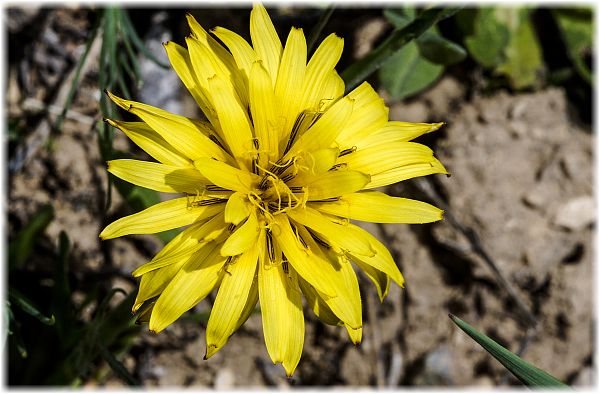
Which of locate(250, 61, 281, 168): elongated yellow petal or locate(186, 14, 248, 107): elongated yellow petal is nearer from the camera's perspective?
locate(250, 61, 281, 168): elongated yellow petal

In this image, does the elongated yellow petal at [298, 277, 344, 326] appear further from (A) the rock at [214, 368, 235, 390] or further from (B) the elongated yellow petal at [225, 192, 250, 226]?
(A) the rock at [214, 368, 235, 390]

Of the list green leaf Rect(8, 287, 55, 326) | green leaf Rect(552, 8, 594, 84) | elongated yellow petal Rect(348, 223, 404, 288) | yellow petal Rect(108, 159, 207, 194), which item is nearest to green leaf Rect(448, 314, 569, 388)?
elongated yellow petal Rect(348, 223, 404, 288)

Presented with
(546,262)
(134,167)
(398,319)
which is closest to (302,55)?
(134,167)

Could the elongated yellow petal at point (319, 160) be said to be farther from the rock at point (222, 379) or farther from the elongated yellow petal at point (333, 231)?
the rock at point (222, 379)

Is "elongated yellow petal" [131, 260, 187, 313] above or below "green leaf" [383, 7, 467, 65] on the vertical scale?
below

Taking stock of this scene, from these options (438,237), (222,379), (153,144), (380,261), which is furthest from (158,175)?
(438,237)

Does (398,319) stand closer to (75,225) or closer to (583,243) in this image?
(583,243)
